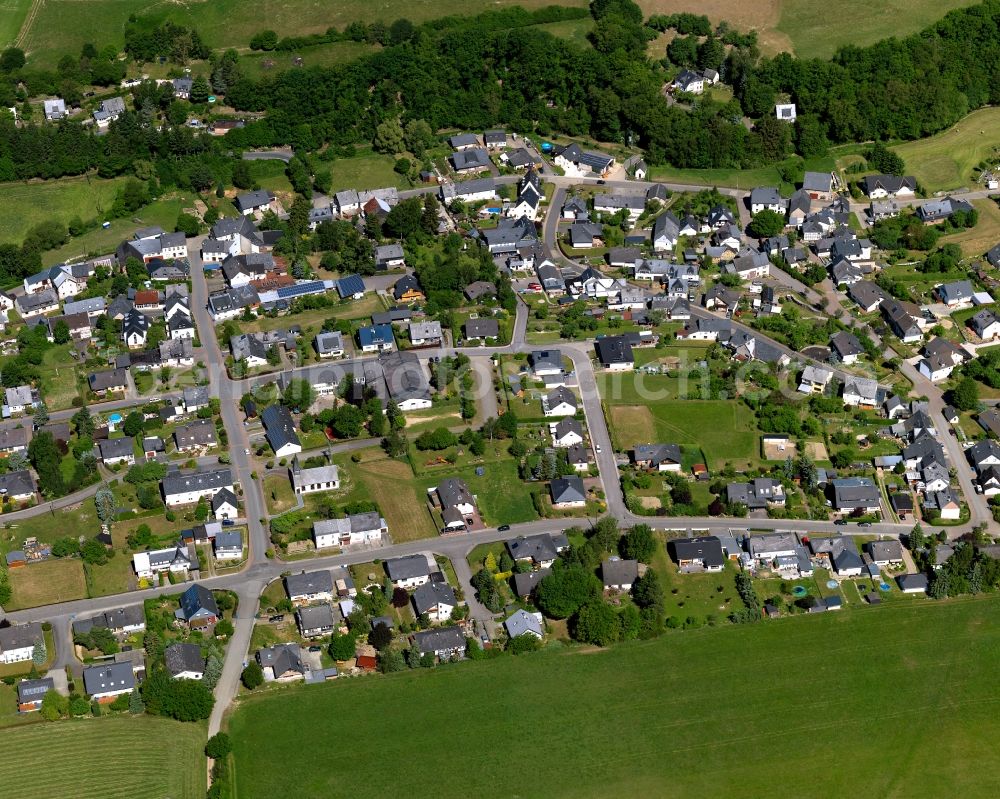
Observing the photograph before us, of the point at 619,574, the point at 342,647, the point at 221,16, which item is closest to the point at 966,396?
the point at 619,574

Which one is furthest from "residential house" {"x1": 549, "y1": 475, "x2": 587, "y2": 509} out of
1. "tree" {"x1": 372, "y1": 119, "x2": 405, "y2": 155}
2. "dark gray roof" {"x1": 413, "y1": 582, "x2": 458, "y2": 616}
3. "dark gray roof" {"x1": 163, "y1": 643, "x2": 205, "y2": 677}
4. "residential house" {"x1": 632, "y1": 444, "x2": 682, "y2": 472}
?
"tree" {"x1": 372, "y1": 119, "x2": 405, "y2": 155}

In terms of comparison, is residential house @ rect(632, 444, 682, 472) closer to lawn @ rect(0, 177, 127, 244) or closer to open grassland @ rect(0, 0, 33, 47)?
lawn @ rect(0, 177, 127, 244)

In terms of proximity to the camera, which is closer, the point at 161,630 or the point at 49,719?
the point at 49,719

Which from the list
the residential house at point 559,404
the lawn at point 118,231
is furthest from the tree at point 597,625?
the lawn at point 118,231

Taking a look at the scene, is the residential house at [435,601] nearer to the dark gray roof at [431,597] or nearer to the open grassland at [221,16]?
the dark gray roof at [431,597]

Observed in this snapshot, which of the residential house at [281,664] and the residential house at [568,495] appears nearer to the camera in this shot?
the residential house at [281,664]

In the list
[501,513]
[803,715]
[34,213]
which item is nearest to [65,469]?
[501,513]

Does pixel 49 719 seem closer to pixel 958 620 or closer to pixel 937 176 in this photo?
pixel 958 620
